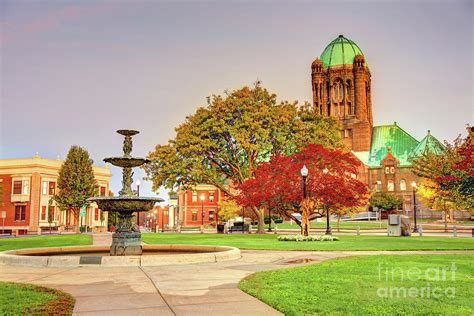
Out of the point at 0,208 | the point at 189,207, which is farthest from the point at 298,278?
the point at 189,207

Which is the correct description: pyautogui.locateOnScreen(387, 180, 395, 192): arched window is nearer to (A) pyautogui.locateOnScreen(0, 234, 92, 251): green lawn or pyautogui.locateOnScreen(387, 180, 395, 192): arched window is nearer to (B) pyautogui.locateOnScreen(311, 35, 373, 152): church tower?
(B) pyautogui.locateOnScreen(311, 35, 373, 152): church tower

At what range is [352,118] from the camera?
116m

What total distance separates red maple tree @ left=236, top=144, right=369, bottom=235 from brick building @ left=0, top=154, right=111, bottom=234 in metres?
46.0

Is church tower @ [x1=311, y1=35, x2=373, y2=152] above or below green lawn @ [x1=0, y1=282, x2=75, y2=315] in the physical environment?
above

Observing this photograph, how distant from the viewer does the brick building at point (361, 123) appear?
101812mm

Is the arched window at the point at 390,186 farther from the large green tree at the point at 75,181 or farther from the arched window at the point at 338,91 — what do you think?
the large green tree at the point at 75,181

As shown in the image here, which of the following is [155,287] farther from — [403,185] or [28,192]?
[403,185]

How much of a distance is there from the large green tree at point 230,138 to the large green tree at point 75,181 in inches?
788

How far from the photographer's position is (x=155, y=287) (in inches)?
348

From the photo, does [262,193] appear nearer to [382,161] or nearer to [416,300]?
[416,300]

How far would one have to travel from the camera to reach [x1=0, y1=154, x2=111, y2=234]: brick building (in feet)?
232

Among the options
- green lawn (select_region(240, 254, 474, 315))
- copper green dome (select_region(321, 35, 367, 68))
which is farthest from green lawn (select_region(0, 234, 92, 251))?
copper green dome (select_region(321, 35, 367, 68))

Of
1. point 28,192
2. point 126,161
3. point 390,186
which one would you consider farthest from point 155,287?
point 390,186

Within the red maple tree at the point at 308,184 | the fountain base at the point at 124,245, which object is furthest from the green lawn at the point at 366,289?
the red maple tree at the point at 308,184
